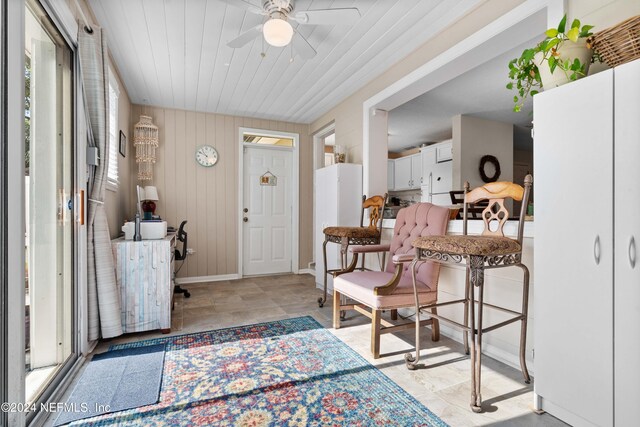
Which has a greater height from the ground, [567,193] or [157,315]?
[567,193]

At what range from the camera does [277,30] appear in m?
2.10

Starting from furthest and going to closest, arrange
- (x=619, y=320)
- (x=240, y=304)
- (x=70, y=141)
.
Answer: (x=240, y=304), (x=70, y=141), (x=619, y=320)

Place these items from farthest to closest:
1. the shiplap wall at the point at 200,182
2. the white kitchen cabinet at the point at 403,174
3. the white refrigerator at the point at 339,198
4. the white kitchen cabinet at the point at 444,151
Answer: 1. the white kitchen cabinet at the point at 403,174
2. the white kitchen cabinet at the point at 444,151
3. the shiplap wall at the point at 200,182
4. the white refrigerator at the point at 339,198

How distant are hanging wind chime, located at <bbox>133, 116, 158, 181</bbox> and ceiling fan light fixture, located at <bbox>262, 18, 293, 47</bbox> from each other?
2.84 m

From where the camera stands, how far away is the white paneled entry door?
5086mm

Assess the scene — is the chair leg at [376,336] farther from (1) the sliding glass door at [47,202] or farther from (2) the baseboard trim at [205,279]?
(2) the baseboard trim at [205,279]

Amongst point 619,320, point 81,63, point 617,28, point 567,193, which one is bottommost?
point 619,320

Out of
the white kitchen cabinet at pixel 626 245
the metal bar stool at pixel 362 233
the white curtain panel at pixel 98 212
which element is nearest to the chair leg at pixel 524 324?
the white kitchen cabinet at pixel 626 245

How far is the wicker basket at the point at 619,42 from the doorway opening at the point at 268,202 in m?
Result: 4.19

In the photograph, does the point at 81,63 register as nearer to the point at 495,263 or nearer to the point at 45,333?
the point at 45,333

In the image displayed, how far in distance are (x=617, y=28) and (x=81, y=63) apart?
292 cm

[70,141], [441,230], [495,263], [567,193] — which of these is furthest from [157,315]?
[567,193]

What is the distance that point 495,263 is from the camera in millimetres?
1747

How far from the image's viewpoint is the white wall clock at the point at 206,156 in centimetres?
471
